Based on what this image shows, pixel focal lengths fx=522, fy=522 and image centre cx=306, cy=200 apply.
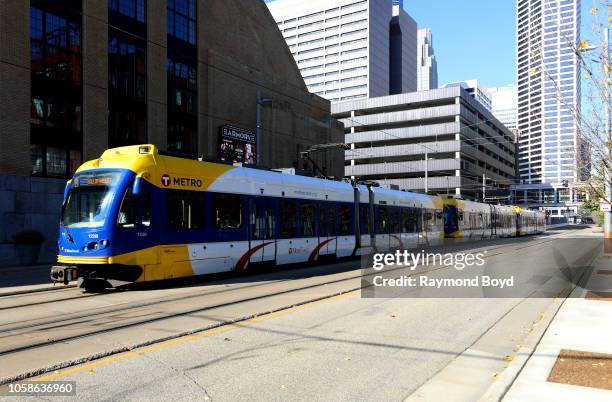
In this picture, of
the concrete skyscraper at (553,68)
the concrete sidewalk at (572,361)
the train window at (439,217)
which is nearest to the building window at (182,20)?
the train window at (439,217)

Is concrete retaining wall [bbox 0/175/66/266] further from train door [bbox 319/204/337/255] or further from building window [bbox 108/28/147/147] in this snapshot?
train door [bbox 319/204/337/255]

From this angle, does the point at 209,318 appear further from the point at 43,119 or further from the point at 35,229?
the point at 43,119

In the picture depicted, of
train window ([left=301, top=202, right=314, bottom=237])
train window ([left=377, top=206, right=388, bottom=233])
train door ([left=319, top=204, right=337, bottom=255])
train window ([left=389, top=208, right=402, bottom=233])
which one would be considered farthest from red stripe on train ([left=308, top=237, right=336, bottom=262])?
train window ([left=389, top=208, right=402, bottom=233])

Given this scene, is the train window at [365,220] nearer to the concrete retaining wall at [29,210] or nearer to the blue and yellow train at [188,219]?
the blue and yellow train at [188,219]

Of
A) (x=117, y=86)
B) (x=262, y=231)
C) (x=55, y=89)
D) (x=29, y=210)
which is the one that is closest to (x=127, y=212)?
(x=262, y=231)

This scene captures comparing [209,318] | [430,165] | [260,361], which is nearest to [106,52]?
[209,318]

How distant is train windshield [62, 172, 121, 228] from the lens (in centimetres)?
1188

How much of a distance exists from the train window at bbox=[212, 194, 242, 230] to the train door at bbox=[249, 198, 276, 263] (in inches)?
25.5

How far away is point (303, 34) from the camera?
164m

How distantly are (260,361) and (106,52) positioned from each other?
23956 millimetres

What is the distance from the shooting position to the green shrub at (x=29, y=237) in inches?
861

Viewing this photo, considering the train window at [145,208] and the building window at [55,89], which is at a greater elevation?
the building window at [55,89]

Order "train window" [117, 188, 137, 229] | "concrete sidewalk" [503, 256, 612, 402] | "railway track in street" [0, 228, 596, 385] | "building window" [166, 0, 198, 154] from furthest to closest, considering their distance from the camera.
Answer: "building window" [166, 0, 198, 154], "train window" [117, 188, 137, 229], "railway track in street" [0, 228, 596, 385], "concrete sidewalk" [503, 256, 612, 402]

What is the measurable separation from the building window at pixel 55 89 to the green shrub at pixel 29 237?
8.97 feet
